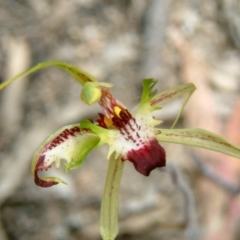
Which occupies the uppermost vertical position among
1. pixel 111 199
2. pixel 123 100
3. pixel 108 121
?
pixel 123 100

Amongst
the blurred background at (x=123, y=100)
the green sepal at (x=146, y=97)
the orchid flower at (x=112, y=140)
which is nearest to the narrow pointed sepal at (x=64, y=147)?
the orchid flower at (x=112, y=140)

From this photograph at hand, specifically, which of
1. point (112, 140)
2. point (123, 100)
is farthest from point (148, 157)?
point (123, 100)

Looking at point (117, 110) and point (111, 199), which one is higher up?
point (117, 110)

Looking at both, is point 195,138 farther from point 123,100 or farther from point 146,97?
point 123,100

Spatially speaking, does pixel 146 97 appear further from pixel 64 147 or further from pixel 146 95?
pixel 64 147

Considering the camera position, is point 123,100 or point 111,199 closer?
point 111,199

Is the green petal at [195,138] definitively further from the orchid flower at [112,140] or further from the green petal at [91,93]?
the green petal at [91,93]

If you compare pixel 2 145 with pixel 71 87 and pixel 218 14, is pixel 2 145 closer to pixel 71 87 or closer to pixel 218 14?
pixel 71 87
